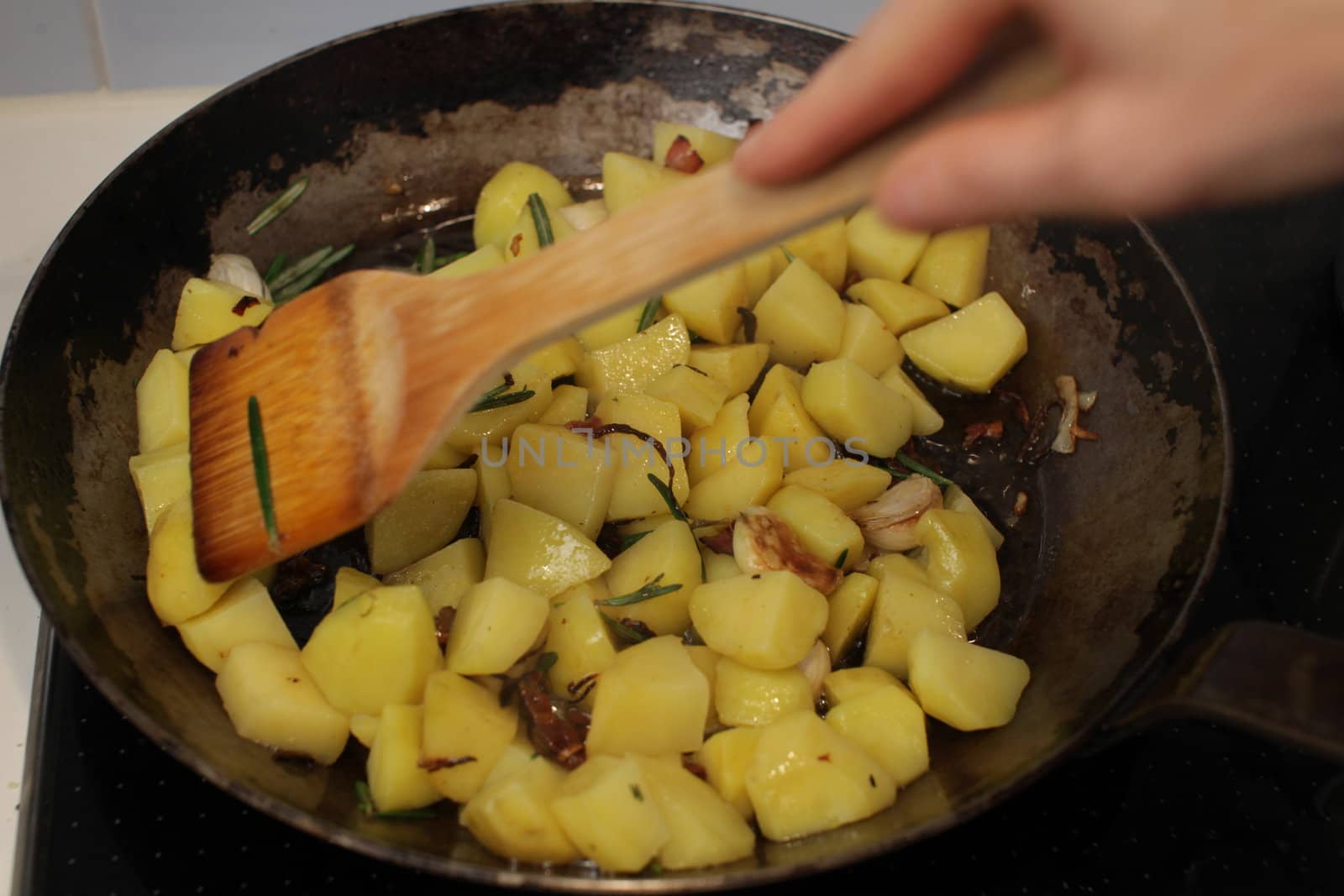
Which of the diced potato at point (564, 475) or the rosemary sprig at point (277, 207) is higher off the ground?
the rosemary sprig at point (277, 207)

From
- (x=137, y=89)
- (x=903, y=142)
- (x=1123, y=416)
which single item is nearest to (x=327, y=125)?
(x=137, y=89)

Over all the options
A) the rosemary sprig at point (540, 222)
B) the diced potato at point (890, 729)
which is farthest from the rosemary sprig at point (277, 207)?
the diced potato at point (890, 729)

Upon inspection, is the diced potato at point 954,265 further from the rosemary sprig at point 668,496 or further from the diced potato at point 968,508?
the rosemary sprig at point 668,496

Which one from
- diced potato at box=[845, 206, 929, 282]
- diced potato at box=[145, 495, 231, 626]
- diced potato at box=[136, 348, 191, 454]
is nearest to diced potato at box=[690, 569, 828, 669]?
diced potato at box=[145, 495, 231, 626]

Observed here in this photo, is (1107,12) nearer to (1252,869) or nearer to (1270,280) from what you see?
(1252,869)

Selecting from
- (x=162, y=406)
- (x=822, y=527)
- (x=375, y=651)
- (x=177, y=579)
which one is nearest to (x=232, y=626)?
(x=177, y=579)

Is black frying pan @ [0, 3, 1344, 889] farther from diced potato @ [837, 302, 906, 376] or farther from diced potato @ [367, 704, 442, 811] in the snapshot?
diced potato @ [837, 302, 906, 376]
